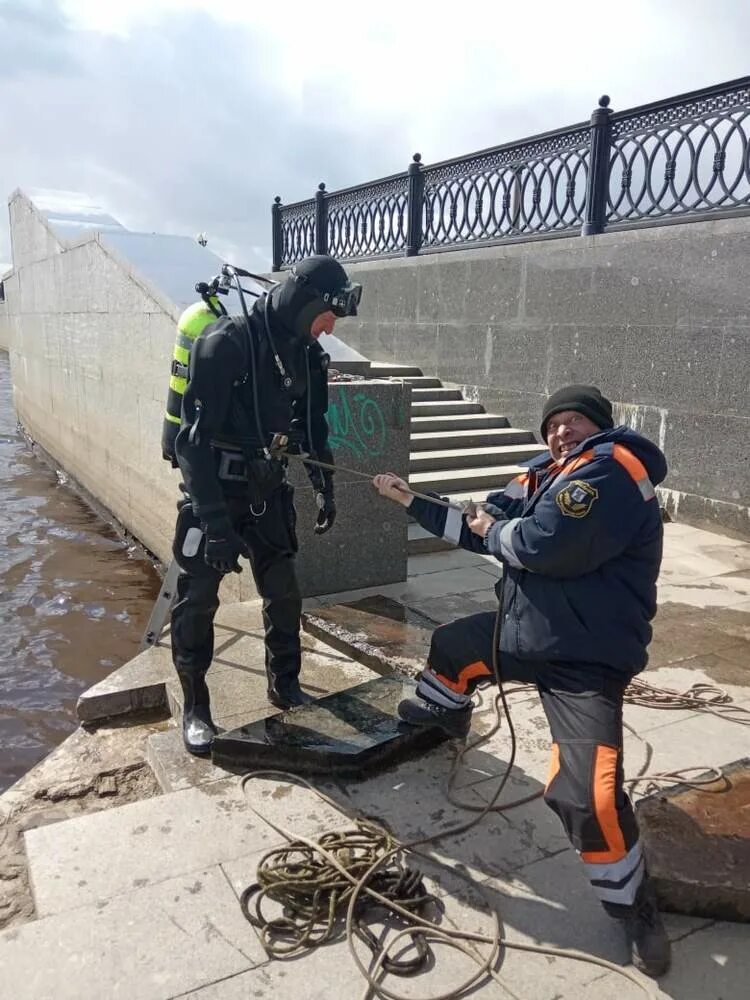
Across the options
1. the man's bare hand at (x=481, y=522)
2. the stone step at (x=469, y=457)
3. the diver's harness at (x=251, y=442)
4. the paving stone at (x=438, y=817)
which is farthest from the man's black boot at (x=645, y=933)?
the stone step at (x=469, y=457)

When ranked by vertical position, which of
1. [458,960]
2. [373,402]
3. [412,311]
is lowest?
[458,960]

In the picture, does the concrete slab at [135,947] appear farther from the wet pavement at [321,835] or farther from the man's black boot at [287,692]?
the man's black boot at [287,692]

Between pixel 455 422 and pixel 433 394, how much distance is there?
0.87 m

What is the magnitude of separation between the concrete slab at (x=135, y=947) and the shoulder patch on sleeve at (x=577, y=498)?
1.61m

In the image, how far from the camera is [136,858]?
2.71 metres

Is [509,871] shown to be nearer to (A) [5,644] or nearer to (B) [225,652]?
(B) [225,652]

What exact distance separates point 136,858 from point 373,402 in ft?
10.9

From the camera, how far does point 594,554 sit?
2.41 metres

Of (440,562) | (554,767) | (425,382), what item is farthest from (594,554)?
(425,382)

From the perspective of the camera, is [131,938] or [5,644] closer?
[131,938]

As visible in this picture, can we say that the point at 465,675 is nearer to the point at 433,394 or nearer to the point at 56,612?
the point at 56,612

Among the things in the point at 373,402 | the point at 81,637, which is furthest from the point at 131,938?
the point at 81,637

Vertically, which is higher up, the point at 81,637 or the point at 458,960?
the point at 458,960

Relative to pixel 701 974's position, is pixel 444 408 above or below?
above
